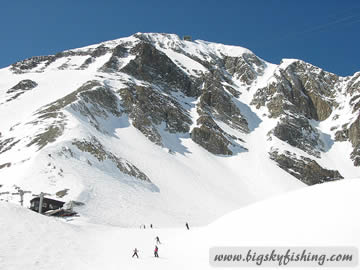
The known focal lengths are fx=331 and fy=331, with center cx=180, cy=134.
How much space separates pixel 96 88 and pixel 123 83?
15.9 metres

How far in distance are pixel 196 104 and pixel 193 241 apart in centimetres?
9862

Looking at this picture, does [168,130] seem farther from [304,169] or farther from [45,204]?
[45,204]

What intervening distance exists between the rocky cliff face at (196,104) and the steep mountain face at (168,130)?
474mm

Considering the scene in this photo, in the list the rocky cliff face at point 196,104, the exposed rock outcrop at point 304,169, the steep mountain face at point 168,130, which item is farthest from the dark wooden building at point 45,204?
the exposed rock outcrop at point 304,169

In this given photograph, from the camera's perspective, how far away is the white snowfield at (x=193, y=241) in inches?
581

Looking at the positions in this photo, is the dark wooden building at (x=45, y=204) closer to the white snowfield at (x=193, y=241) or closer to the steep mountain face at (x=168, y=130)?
the steep mountain face at (x=168, y=130)

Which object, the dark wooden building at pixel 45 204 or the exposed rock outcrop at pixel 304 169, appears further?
the exposed rock outcrop at pixel 304 169

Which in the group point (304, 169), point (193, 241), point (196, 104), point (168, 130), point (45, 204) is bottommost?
point (193, 241)

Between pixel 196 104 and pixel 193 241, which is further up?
pixel 196 104

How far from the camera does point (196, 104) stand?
121 meters

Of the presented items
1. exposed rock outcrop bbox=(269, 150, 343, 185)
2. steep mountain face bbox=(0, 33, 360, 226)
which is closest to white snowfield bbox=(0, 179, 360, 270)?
steep mountain face bbox=(0, 33, 360, 226)

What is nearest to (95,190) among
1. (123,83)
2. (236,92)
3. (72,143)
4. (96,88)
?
(72,143)

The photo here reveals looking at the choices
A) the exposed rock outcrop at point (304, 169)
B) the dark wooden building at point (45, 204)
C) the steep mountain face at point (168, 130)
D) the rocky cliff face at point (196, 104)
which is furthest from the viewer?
the exposed rock outcrop at point (304, 169)

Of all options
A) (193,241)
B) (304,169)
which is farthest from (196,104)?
(193,241)
